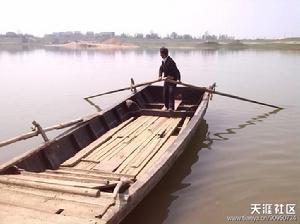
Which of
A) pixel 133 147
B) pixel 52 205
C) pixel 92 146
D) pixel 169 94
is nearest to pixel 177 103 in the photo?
pixel 169 94

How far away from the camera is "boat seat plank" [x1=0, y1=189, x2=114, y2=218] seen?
4.23 m

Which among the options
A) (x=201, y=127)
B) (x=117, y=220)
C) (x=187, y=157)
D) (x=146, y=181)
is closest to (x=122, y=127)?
(x=187, y=157)

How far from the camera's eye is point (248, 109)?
43.8 feet

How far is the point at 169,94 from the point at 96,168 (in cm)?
462

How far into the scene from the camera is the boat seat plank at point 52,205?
423 cm

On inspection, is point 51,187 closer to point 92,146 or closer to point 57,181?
point 57,181

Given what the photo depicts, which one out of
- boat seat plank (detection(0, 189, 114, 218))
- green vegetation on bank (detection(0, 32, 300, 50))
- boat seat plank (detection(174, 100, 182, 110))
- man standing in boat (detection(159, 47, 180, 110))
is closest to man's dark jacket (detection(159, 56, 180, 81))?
man standing in boat (detection(159, 47, 180, 110))

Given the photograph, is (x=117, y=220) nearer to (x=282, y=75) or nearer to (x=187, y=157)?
(x=187, y=157)

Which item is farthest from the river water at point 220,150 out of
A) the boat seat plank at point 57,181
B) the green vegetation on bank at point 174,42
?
the green vegetation on bank at point 174,42

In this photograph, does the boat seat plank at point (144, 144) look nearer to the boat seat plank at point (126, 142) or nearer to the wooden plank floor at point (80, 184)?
the wooden plank floor at point (80, 184)

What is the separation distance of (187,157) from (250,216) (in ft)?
8.92

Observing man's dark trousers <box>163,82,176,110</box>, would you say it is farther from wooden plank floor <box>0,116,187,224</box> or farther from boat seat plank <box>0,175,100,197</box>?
boat seat plank <box>0,175,100,197</box>

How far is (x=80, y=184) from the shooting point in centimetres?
487

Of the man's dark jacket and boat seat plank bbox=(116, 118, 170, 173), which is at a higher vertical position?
the man's dark jacket
